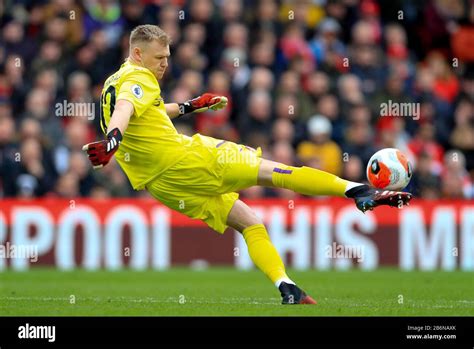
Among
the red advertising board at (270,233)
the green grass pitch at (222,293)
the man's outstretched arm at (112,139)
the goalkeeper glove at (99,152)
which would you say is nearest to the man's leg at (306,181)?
the green grass pitch at (222,293)

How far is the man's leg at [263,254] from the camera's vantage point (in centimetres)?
1059

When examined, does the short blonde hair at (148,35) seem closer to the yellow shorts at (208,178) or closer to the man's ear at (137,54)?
the man's ear at (137,54)

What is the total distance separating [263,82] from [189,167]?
8751 mm

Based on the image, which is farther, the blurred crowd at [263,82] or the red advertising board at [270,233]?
the blurred crowd at [263,82]

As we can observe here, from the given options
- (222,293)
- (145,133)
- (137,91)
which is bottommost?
(222,293)

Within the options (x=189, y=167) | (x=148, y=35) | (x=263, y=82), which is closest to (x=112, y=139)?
(x=189, y=167)

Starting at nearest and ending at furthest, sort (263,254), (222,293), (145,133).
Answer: (145,133), (263,254), (222,293)

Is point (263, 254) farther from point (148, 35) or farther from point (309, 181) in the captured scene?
point (148, 35)

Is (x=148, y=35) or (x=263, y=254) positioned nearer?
(x=148, y=35)

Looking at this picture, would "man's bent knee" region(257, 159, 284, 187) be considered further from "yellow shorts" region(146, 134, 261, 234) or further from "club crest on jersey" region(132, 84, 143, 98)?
"club crest on jersey" region(132, 84, 143, 98)

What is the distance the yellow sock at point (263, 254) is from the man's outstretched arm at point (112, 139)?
1702mm

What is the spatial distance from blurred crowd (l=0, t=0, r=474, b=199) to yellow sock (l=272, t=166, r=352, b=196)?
767 centimetres

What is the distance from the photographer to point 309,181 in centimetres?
1027

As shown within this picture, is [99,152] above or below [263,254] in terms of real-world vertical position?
above
